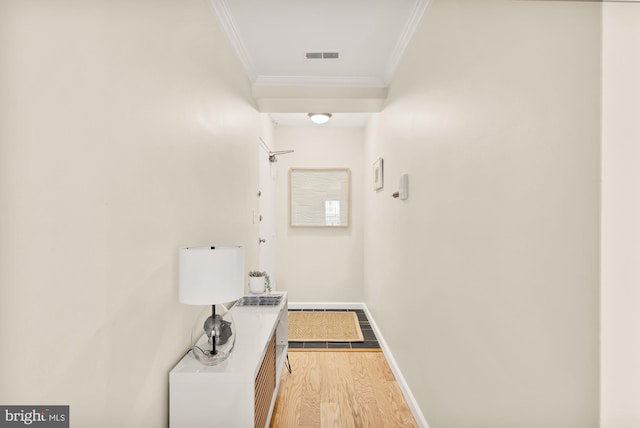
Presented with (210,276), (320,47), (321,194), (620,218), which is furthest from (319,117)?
(620,218)

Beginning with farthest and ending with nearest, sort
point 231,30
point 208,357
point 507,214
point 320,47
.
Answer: point 320,47 < point 231,30 < point 208,357 < point 507,214

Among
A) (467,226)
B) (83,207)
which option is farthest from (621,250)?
(83,207)

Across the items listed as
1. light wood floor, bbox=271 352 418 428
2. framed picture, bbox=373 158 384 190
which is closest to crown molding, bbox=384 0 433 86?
framed picture, bbox=373 158 384 190

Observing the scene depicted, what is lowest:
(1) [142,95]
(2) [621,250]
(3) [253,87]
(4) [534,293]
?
(4) [534,293]

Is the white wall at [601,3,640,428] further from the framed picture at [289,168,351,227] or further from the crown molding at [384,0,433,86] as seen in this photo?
the framed picture at [289,168,351,227]

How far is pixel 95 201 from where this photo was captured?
3.07ft

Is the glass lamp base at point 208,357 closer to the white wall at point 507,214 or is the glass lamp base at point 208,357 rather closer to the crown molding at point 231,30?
the white wall at point 507,214

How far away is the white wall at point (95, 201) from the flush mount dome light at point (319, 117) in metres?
2.50

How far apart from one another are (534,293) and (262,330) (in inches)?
51.9

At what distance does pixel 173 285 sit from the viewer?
141 cm

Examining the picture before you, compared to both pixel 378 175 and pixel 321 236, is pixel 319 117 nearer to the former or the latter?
pixel 378 175

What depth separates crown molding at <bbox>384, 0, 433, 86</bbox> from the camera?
6.14 ft

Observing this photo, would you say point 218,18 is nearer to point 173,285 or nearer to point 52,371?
point 173,285

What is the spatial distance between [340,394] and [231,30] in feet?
8.69
